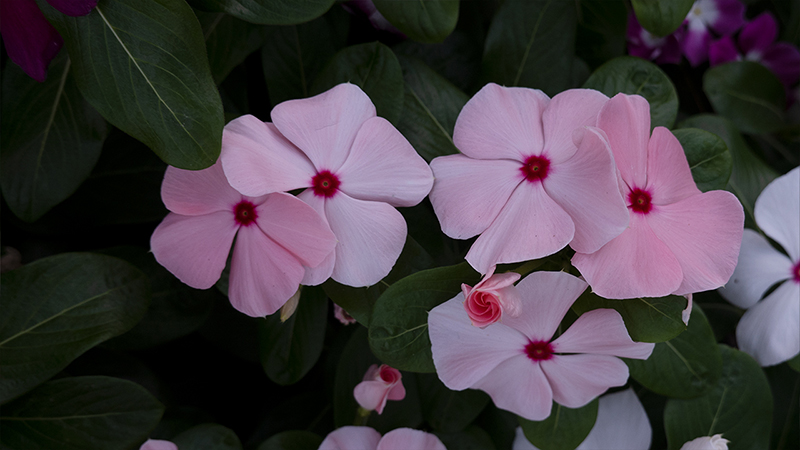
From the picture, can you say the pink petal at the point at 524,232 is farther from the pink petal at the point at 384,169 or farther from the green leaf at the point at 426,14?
the green leaf at the point at 426,14

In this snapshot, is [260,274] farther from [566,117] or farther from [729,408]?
[729,408]

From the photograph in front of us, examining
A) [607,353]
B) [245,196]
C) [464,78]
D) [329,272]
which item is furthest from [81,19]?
[607,353]

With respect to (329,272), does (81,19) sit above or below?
above

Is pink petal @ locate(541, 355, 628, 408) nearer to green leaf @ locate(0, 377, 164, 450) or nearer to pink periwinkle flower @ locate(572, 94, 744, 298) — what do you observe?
pink periwinkle flower @ locate(572, 94, 744, 298)

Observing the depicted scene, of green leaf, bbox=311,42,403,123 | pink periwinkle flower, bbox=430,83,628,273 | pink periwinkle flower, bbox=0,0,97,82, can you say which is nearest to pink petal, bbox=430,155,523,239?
pink periwinkle flower, bbox=430,83,628,273

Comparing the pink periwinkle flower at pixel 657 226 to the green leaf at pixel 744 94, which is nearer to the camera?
the pink periwinkle flower at pixel 657 226

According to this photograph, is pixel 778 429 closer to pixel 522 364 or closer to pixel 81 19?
pixel 522 364

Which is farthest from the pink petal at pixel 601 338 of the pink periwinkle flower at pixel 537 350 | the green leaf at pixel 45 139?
the green leaf at pixel 45 139
